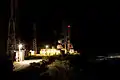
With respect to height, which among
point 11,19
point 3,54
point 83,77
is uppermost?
point 11,19

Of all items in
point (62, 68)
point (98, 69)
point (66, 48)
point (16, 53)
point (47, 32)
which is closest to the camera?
point (62, 68)

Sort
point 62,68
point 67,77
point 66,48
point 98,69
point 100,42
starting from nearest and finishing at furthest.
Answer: point 67,77 < point 62,68 < point 98,69 < point 66,48 < point 100,42

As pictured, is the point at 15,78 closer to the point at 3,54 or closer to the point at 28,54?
the point at 3,54

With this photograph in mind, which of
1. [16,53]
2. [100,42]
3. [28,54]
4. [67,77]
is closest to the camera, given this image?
[67,77]

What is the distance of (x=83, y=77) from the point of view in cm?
1108

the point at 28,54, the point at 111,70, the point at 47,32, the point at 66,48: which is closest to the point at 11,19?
the point at 111,70

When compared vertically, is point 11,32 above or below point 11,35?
above

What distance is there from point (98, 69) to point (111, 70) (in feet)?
3.21

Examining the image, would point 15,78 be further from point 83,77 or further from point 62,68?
point 83,77

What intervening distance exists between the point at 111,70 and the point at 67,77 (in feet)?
17.1

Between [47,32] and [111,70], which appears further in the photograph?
[47,32]

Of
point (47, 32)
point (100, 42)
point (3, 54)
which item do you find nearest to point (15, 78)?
point (3, 54)

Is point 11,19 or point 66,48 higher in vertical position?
point 11,19

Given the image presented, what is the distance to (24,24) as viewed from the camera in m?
22.5
